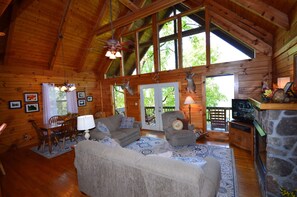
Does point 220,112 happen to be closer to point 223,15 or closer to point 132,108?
point 223,15

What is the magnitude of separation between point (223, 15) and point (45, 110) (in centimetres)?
718

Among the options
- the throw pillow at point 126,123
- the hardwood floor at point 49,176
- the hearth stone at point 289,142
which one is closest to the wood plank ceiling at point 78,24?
the hearth stone at point 289,142

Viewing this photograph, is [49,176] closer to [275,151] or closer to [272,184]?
[272,184]

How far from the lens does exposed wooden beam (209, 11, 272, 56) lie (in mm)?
4020

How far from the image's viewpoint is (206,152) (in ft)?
12.6

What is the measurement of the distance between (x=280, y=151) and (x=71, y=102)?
702 cm

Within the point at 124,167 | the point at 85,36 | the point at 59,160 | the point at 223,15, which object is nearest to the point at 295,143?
the point at 124,167

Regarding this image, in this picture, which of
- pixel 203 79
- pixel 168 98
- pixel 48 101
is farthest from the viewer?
pixel 168 98

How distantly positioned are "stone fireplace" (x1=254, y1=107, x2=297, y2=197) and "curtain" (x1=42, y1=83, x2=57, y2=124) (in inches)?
267

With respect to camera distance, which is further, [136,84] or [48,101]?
[136,84]

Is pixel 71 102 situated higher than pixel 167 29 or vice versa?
pixel 167 29

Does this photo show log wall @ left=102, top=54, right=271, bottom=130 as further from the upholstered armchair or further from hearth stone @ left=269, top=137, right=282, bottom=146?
hearth stone @ left=269, top=137, right=282, bottom=146

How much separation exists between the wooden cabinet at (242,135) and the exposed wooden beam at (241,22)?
7.98 ft

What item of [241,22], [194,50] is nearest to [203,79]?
[194,50]
